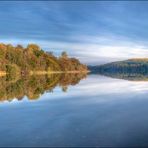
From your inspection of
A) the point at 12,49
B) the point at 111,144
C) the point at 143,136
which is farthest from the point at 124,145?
the point at 12,49

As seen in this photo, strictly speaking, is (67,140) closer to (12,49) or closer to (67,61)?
(12,49)

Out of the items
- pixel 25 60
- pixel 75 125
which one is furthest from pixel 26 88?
pixel 25 60

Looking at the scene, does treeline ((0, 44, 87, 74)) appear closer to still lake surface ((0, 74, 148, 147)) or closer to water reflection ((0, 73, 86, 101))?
water reflection ((0, 73, 86, 101))

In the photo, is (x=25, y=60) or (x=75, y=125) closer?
(x=75, y=125)

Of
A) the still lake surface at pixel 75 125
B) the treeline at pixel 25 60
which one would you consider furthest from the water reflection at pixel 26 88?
the treeline at pixel 25 60

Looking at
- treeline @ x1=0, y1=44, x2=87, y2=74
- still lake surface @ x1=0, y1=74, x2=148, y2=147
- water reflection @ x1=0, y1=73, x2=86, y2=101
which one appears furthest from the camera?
treeline @ x1=0, y1=44, x2=87, y2=74

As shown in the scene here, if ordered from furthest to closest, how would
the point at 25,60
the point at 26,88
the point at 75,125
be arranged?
the point at 25,60 → the point at 26,88 → the point at 75,125

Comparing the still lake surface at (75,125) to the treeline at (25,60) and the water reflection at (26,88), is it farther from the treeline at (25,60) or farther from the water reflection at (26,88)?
the treeline at (25,60)

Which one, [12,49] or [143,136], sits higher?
[12,49]

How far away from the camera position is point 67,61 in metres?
168

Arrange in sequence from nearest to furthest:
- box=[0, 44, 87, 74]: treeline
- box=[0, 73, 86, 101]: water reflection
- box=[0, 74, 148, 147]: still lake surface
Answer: box=[0, 74, 148, 147]: still lake surface < box=[0, 73, 86, 101]: water reflection < box=[0, 44, 87, 74]: treeline

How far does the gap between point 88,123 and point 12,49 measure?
88932 millimetres

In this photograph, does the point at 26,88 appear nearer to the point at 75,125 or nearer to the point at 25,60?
the point at 75,125

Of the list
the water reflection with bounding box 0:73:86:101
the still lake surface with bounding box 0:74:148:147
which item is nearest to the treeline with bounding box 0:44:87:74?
the water reflection with bounding box 0:73:86:101
